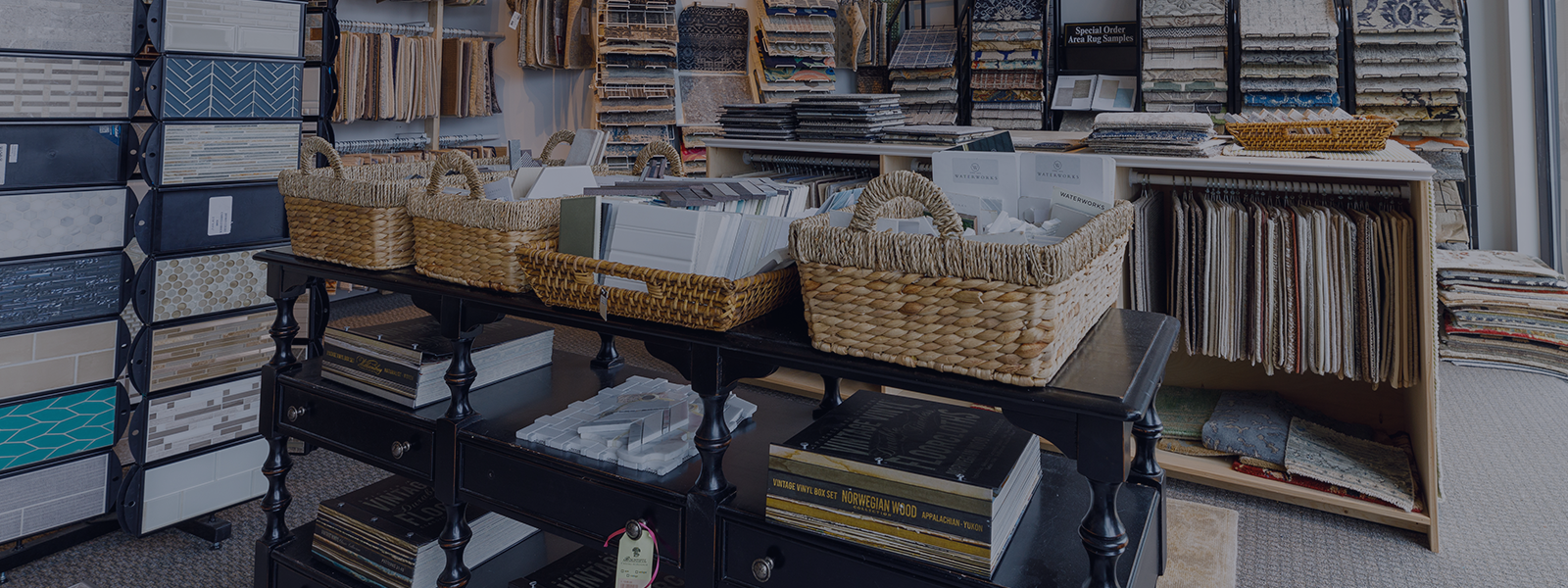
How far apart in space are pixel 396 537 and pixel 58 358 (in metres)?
1.15

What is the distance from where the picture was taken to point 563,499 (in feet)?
4.58

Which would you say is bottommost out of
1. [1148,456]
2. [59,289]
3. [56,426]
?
[56,426]

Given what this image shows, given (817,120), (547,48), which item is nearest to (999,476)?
(817,120)

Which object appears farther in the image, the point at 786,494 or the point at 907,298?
the point at 786,494

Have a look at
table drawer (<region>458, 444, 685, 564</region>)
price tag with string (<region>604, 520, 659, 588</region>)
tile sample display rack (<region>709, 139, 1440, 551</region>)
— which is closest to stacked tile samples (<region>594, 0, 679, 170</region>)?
tile sample display rack (<region>709, 139, 1440, 551</region>)

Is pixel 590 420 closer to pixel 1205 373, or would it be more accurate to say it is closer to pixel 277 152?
pixel 277 152

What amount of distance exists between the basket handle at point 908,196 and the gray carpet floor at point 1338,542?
970 millimetres

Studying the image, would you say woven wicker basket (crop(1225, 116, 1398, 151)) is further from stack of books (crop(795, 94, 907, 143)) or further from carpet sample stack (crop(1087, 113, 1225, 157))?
stack of books (crop(795, 94, 907, 143))

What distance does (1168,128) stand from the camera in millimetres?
2590

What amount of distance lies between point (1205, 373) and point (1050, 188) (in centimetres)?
218

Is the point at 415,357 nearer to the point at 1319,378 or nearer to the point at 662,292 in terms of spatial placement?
the point at 662,292

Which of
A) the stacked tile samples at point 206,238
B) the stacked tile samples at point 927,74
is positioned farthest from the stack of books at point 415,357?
the stacked tile samples at point 927,74

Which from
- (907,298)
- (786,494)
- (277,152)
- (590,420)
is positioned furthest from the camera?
(277,152)

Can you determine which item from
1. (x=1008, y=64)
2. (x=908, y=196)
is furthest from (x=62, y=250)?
(x=1008, y=64)
